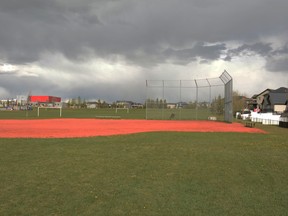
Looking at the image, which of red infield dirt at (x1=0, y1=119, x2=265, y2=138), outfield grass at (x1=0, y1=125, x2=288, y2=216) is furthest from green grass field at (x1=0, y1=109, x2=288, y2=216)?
red infield dirt at (x1=0, y1=119, x2=265, y2=138)

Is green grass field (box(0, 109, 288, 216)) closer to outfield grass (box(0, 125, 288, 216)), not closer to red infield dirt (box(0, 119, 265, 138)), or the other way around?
outfield grass (box(0, 125, 288, 216))

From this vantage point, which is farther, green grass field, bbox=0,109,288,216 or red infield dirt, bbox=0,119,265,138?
red infield dirt, bbox=0,119,265,138

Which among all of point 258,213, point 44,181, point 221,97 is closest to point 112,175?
point 44,181

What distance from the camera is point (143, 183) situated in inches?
247

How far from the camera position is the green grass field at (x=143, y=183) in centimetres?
492

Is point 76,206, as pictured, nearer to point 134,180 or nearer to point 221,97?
point 134,180

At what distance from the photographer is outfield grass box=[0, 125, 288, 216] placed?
16.1ft

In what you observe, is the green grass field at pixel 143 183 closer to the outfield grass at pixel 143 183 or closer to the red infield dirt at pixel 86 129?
the outfield grass at pixel 143 183

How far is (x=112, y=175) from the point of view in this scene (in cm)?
691

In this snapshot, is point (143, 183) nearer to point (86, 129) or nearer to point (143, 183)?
point (143, 183)

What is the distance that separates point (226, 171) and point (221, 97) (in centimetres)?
3181

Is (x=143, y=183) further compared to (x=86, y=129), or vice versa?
(x=86, y=129)

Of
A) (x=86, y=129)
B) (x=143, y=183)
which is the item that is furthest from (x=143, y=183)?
(x=86, y=129)

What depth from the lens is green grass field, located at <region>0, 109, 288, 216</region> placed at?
4922mm
